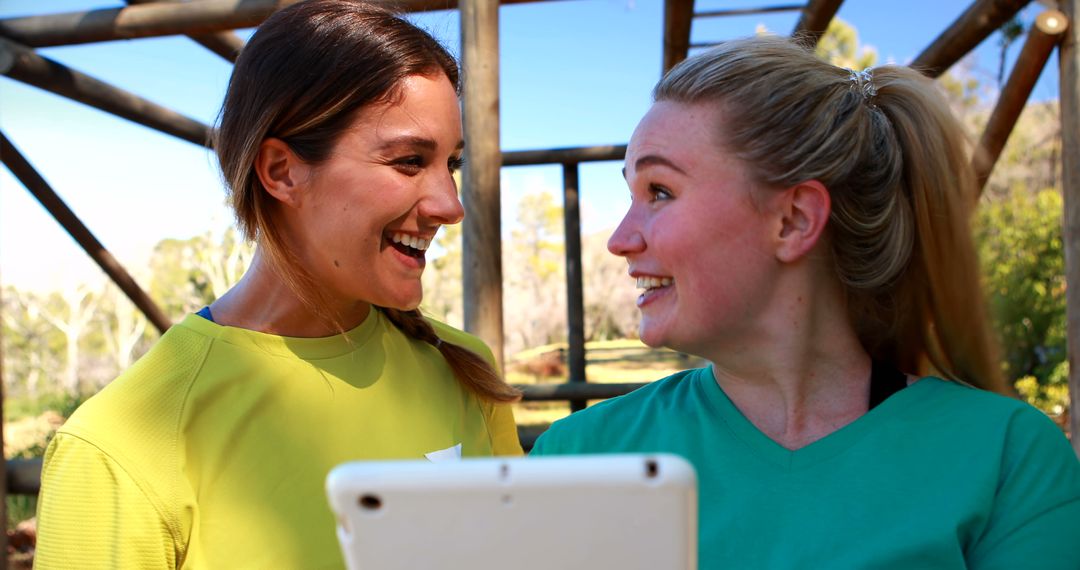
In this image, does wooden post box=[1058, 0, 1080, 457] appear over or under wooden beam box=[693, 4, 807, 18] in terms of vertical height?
under

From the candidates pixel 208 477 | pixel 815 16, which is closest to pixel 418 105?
pixel 208 477

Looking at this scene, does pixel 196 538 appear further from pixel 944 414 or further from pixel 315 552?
pixel 944 414

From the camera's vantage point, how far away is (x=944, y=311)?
1.48 meters

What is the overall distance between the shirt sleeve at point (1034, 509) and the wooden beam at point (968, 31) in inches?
108

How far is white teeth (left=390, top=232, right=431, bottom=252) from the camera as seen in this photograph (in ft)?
5.51

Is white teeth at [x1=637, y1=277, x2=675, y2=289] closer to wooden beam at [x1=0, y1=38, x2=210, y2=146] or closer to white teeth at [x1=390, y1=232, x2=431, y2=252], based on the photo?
white teeth at [x1=390, y1=232, x2=431, y2=252]

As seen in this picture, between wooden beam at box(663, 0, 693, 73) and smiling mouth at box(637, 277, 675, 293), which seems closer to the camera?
smiling mouth at box(637, 277, 675, 293)

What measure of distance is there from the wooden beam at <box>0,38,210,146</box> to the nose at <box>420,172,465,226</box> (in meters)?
2.80

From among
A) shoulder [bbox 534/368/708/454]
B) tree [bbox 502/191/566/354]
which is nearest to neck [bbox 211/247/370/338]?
shoulder [bbox 534/368/708/454]

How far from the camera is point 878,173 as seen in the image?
143cm

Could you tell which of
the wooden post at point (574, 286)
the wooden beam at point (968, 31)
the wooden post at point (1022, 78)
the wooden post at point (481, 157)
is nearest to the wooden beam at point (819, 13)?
the wooden beam at point (968, 31)

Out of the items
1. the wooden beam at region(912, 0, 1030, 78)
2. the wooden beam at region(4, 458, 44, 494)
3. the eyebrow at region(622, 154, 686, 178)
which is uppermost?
the wooden beam at region(912, 0, 1030, 78)

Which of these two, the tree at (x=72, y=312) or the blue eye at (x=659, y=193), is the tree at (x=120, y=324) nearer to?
the tree at (x=72, y=312)

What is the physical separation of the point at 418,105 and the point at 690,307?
0.70 metres
